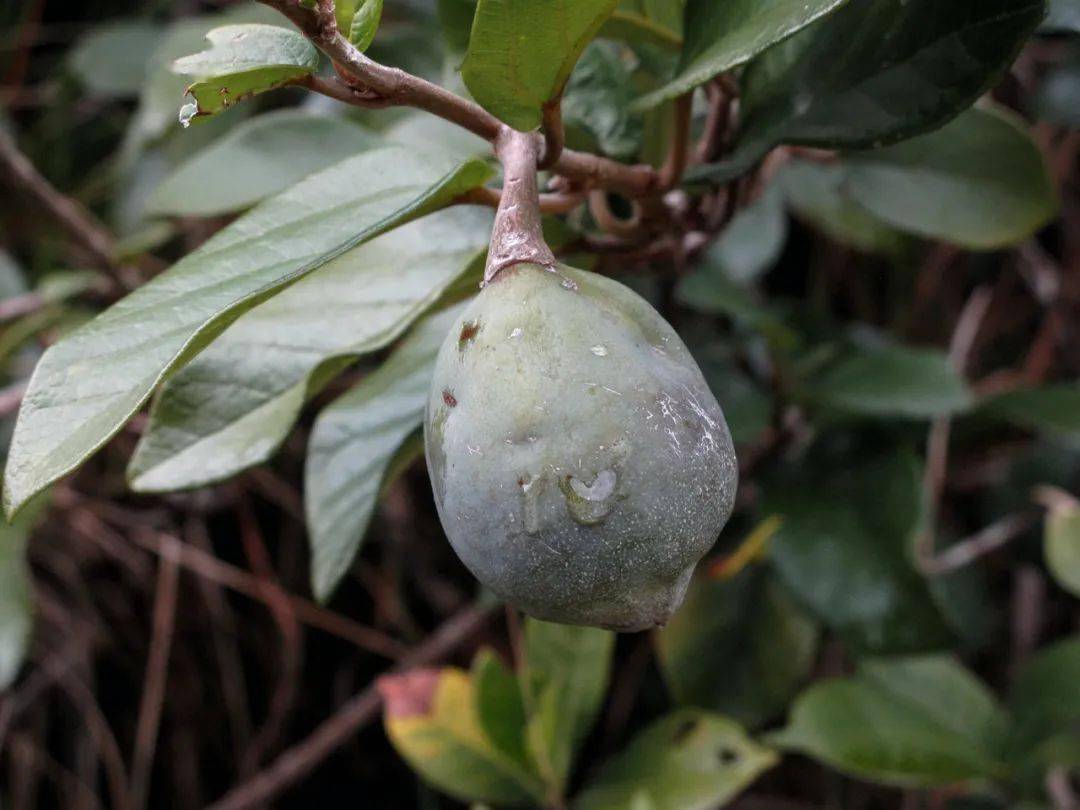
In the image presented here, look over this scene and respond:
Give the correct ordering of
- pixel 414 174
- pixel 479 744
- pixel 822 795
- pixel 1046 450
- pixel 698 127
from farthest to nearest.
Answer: pixel 822 795 → pixel 1046 450 → pixel 479 744 → pixel 698 127 → pixel 414 174

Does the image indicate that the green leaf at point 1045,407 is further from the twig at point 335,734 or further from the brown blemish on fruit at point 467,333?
the brown blemish on fruit at point 467,333

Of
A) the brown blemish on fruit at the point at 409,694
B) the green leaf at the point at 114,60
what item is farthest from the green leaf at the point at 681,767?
the green leaf at the point at 114,60

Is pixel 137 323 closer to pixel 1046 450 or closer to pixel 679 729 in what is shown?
pixel 679 729

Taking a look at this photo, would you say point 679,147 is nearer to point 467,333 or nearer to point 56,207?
point 467,333

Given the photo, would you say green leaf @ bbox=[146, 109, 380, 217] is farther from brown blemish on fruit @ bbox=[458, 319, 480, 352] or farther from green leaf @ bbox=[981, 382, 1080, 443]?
green leaf @ bbox=[981, 382, 1080, 443]

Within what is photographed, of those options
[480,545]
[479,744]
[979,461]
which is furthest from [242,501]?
[480,545]

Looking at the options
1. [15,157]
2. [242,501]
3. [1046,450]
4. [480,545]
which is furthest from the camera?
[242,501]
